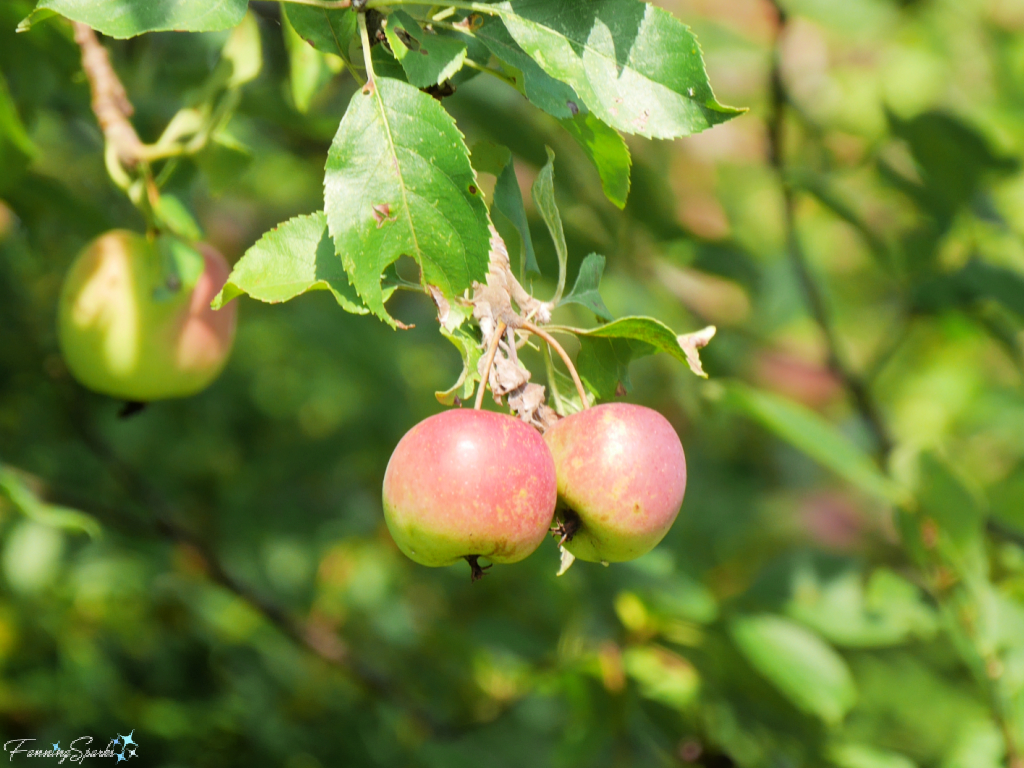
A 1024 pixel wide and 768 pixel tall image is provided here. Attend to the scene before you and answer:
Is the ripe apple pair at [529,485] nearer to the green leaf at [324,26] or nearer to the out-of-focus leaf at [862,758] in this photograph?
the green leaf at [324,26]

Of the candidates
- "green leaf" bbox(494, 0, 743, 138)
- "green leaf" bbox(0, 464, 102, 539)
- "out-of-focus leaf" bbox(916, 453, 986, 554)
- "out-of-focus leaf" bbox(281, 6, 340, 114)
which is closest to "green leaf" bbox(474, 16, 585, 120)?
"green leaf" bbox(494, 0, 743, 138)

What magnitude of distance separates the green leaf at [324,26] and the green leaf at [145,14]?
0.04 m

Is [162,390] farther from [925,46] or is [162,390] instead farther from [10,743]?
[925,46]

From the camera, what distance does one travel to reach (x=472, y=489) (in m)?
0.62

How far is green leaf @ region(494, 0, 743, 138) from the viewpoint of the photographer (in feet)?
2.23

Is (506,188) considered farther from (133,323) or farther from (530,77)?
(133,323)

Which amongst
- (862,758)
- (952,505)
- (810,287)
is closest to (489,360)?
(952,505)

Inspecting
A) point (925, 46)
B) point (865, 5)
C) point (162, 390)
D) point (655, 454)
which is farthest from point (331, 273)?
point (925, 46)

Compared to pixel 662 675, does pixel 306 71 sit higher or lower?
higher

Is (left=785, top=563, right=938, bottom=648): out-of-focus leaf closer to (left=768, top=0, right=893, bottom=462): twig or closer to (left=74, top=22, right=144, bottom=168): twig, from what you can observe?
(left=768, top=0, right=893, bottom=462): twig

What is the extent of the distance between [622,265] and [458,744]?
0.92 meters

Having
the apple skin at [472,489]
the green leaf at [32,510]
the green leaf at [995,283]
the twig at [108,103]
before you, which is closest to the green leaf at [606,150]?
the apple skin at [472,489]

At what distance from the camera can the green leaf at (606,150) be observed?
74 cm

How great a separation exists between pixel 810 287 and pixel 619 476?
3.97ft
